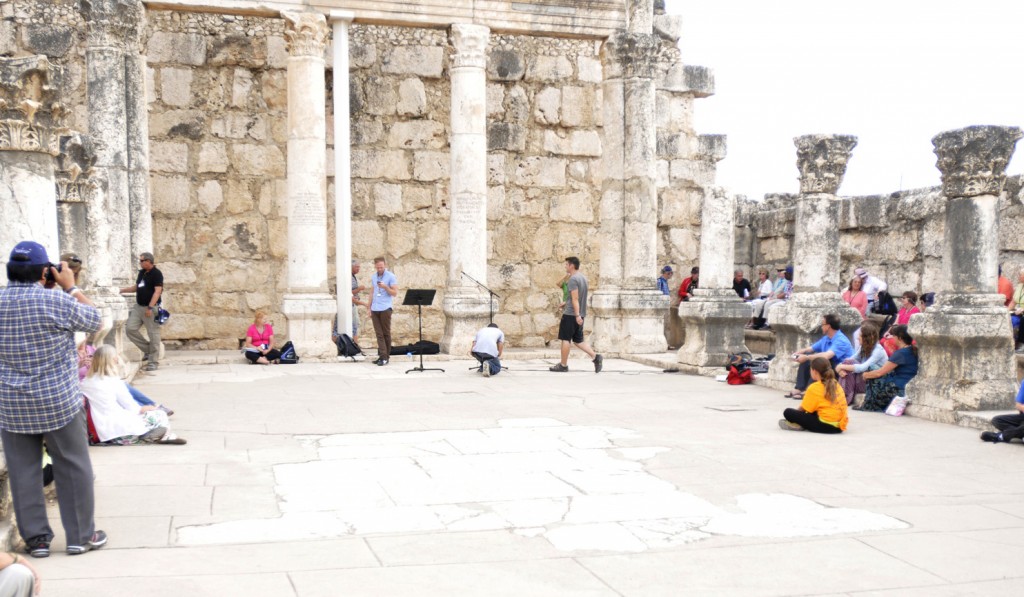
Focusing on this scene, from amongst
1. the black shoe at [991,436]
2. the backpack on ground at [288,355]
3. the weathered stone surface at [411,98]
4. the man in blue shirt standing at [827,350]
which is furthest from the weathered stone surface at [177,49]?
the black shoe at [991,436]

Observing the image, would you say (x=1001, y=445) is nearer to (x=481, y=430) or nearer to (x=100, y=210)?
(x=481, y=430)

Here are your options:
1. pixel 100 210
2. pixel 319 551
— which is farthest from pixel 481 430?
pixel 100 210

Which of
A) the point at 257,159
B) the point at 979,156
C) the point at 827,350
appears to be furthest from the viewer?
the point at 257,159

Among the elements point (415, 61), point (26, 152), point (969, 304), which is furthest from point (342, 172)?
point (26, 152)

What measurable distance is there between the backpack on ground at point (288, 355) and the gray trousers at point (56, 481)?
9.87m

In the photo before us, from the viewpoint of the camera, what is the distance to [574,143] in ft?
64.2

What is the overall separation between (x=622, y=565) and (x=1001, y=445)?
201 inches

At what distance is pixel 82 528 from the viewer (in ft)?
17.6

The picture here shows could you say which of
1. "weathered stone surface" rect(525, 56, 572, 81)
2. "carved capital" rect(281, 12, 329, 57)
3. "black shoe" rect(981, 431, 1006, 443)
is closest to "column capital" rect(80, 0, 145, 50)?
"carved capital" rect(281, 12, 329, 57)

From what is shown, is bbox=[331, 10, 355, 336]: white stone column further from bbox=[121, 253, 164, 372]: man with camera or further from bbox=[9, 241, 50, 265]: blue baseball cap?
bbox=[9, 241, 50, 265]: blue baseball cap

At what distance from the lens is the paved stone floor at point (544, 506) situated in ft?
16.4

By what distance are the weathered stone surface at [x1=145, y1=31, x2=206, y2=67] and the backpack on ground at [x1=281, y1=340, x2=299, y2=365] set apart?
18.3 feet

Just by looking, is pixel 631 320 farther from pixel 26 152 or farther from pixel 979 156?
pixel 26 152

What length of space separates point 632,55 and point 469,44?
2.84 meters
